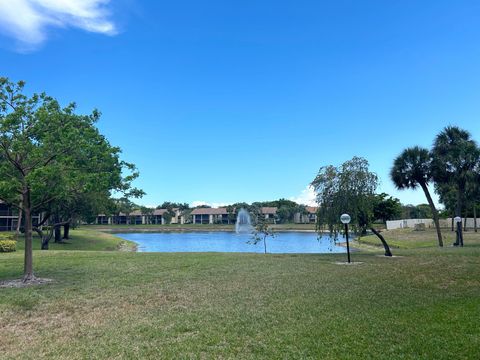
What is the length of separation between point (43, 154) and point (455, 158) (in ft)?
82.8

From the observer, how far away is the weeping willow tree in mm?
18781

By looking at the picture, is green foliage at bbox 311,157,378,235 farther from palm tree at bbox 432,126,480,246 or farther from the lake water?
palm tree at bbox 432,126,480,246

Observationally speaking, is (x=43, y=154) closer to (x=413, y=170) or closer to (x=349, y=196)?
(x=349, y=196)

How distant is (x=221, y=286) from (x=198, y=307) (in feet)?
8.49

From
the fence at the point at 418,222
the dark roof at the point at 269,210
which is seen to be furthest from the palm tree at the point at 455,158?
the dark roof at the point at 269,210

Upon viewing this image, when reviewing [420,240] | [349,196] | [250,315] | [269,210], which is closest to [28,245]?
[250,315]

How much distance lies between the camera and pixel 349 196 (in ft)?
61.7

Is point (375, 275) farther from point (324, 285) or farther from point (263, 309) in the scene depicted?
point (263, 309)

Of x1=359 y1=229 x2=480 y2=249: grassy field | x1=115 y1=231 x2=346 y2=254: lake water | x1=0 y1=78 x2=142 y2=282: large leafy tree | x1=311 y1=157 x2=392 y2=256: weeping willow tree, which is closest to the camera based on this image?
x1=0 y1=78 x2=142 y2=282: large leafy tree

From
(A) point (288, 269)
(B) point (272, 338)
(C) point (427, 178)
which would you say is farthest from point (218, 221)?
(B) point (272, 338)

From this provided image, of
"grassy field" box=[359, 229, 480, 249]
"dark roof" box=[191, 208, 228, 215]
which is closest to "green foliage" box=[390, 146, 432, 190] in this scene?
"grassy field" box=[359, 229, 480, 249]

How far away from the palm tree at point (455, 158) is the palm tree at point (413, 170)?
1.94 feet

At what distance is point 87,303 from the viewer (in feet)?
29.5

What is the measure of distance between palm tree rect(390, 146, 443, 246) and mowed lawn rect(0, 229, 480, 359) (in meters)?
14.8
